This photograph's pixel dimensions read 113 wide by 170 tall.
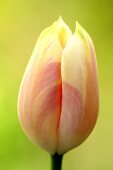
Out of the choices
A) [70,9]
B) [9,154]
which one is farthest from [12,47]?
[9,154]

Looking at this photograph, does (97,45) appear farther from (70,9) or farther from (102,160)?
(102,160)

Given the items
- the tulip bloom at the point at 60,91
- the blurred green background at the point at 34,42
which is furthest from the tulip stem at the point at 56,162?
the blurred green background at the point at 34,42

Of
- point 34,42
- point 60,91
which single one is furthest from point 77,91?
point 34,42

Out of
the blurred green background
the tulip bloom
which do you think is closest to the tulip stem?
the tulip bloom

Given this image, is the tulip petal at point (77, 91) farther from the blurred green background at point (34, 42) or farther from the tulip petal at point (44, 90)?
the blurred green background at point (34, 42)

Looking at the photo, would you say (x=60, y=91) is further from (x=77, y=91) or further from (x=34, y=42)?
(x=34, y=42)

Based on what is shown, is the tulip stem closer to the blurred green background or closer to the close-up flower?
the close-up flower
